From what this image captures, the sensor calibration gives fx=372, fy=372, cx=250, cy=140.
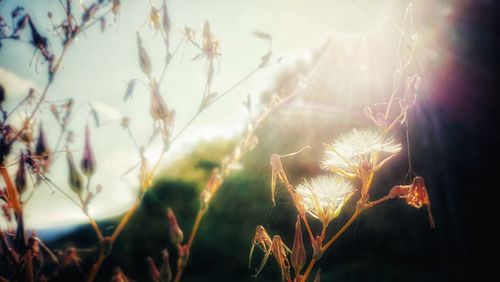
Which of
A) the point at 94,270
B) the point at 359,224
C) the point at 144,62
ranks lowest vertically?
the point at 359,224

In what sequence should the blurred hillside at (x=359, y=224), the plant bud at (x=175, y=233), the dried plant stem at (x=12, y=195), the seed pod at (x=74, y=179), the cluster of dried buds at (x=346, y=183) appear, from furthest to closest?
the blurred hillside at (x=359, y=224) → the plant bud at (x=175, y=233) → the seed pod at (x=74, y=179) → the dried plant stem at (x=12, y=195) → the cluster of dried buds at (x=346, y=183)

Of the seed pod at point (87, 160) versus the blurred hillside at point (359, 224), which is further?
the blurred hillside at point (359, 224)

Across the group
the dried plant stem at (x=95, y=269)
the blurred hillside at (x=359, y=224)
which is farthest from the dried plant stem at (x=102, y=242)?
the blurred hillside at (x=359, y=224)

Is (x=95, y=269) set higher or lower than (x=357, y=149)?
lower

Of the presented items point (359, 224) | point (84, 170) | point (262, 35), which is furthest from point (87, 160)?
point (359, 224)

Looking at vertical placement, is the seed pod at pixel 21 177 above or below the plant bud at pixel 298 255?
above

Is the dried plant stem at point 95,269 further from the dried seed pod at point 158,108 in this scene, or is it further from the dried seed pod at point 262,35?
the dried seed pod at point 262,35

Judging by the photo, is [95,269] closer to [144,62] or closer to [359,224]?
[144,62]
